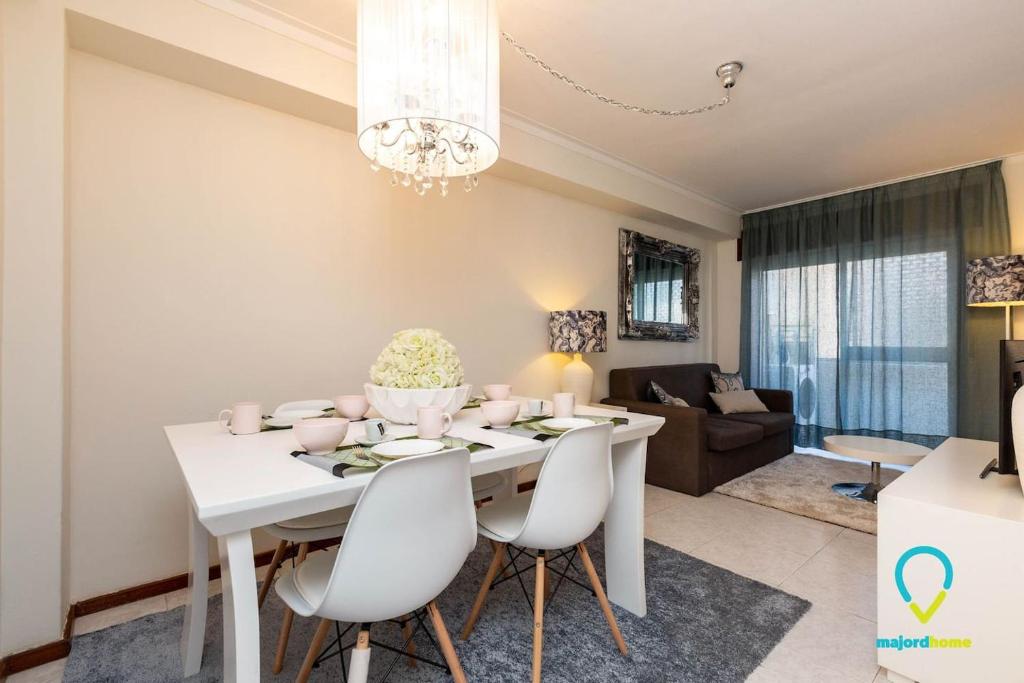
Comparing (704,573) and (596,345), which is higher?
(596,345)

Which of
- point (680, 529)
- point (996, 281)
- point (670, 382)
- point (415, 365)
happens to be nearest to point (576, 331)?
point (670, 382)

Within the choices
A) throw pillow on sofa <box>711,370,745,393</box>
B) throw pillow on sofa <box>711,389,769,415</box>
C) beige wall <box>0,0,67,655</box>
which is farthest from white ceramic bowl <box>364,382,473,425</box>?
throw pillow on sofa <box>711,370,745,393</box>

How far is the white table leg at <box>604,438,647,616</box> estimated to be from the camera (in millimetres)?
1812

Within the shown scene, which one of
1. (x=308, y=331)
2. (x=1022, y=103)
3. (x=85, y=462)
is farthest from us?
(x=1022, y=103)

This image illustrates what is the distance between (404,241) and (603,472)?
1.90m

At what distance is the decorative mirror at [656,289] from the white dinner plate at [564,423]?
2650 mm

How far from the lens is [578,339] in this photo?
3385 millimetres

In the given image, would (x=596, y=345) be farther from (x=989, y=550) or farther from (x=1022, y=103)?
(x=1022, y=103)

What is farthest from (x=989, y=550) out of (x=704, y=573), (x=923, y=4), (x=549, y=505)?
(x=923, y=4)

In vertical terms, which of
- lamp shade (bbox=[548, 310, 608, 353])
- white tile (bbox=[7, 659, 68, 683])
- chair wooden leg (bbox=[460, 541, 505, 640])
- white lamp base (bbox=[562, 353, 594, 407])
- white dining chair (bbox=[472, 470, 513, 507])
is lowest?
white tile (bbox=[7, 659, 68, 683])

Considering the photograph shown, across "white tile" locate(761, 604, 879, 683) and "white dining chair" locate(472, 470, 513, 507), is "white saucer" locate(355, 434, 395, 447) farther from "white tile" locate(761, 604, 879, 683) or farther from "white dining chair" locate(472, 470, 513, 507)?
"white tile" locate(761, 604, 879, 683)

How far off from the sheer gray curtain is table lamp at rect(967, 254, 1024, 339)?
15.9 inches

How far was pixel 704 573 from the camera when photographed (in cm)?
218

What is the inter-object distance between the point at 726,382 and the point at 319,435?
4.22 meters
